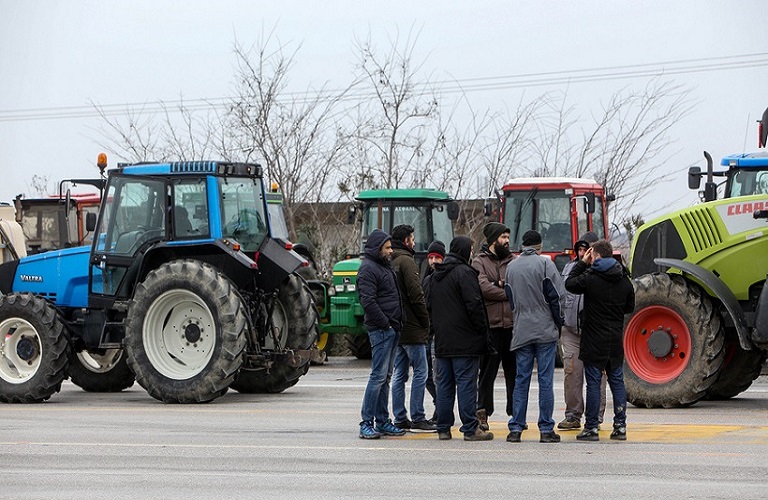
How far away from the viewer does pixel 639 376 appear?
53.6 feet

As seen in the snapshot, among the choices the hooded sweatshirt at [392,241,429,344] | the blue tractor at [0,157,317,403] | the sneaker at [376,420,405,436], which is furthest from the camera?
the blue tractor at [0,157,317,403]

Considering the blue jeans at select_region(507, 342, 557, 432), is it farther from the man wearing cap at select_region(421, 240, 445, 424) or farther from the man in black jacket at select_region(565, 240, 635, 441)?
the man wearing cap at select_region(421, 240, 445, 424)

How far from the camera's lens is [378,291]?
1347 centimetres

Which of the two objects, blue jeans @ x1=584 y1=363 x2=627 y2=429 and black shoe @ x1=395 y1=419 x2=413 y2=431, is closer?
blue jeans @ x1=584 y1=363 x2=627 y2=429

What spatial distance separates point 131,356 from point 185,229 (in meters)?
1.68

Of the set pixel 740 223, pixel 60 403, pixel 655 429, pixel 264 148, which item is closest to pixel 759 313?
pixel 740 223

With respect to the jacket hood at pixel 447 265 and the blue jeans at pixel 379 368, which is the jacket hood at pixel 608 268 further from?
the blue jeans at pixel 379 368

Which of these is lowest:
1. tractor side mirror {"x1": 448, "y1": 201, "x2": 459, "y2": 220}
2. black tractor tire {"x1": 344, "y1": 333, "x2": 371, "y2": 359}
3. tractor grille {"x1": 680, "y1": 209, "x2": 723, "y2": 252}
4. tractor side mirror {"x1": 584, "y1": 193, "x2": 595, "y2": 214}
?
black tractor tire {"x1": 344, "y1": 333, "x2": 371, "y2": 359}

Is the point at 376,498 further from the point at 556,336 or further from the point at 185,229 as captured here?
the point at 185,229

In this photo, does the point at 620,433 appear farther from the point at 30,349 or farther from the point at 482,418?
the point at 30,349

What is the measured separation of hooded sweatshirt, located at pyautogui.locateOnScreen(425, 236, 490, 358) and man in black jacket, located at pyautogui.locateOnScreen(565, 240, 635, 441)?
906 mm

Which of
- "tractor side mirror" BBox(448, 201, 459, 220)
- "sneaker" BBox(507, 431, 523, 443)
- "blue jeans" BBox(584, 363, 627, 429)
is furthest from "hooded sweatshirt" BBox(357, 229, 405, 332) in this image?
"tractor side mirror" BBox(448, 201, 459, 220)

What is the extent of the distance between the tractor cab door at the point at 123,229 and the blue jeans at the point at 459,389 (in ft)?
18.7

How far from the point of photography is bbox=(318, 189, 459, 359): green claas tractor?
23609 mm
